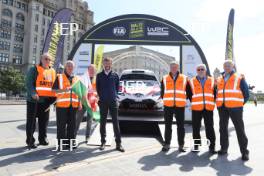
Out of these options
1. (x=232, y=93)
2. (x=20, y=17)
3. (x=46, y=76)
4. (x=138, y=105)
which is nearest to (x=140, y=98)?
(x=138, y=105)

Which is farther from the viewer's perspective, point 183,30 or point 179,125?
point 183,30

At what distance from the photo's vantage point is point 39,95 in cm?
609

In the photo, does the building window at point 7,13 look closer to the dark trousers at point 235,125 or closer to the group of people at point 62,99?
the group of people at point 62,99

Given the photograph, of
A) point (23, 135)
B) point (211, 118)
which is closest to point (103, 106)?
point (211, 118)

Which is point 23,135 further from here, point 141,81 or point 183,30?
point 183,30

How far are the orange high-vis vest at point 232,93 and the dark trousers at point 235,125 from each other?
0.42 feet

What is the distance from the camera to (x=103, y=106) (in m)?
6.11

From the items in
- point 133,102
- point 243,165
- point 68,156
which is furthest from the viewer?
point 133,102

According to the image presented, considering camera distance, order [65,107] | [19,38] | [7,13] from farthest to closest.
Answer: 1. [19,38]
2. [7,13]
3. [65,107]

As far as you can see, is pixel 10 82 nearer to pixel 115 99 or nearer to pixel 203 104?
pixel 115 99

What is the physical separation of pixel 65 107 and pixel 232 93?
366cm

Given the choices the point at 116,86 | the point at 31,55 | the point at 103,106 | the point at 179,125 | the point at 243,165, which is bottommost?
the point at 243,165

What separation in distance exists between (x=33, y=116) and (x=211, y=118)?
4.11 metres

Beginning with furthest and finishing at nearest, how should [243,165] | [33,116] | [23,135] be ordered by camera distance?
1. [23,135]
2. [33,116]
3. [243,165]
